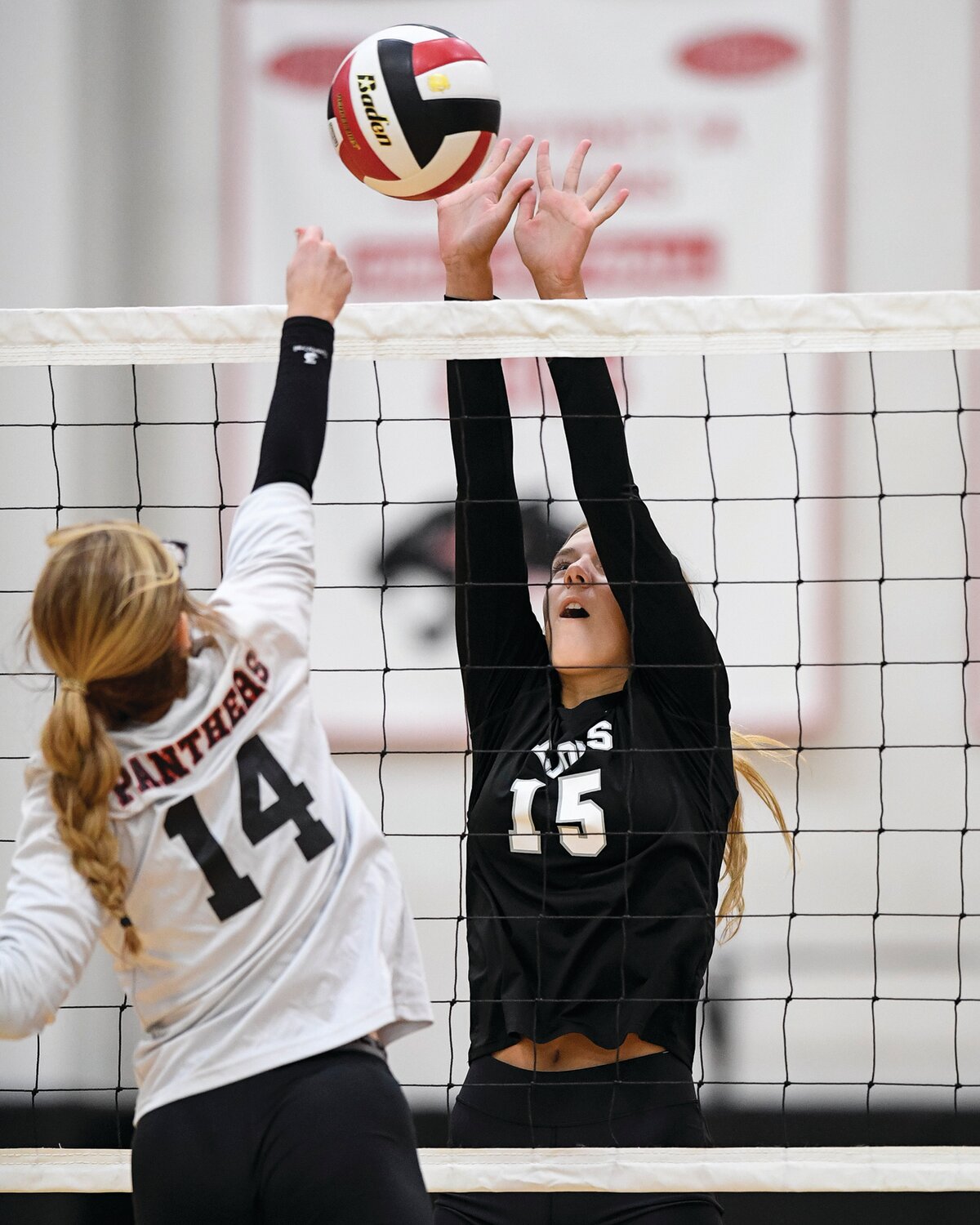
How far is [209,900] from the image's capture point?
5.07ft

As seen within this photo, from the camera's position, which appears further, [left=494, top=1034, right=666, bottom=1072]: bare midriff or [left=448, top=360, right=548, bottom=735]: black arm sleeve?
[left=448, top=360, right=548, bottom=735]: black arm sleeve

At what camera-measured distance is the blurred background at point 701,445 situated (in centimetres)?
385

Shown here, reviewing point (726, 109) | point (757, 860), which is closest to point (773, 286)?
point (726, 109)

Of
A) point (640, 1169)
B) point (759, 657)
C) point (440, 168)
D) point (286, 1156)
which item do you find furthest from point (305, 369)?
point (759, 657)

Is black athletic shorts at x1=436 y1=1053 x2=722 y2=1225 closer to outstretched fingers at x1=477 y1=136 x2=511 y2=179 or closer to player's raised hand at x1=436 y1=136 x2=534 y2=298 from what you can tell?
player's raised hand at x1=436 y1=136 x2=534 y2=298

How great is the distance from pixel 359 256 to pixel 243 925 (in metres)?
2.86

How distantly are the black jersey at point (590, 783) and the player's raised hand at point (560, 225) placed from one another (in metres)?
0.16

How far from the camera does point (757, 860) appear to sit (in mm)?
3918

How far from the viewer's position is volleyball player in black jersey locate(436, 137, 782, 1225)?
6.88ft

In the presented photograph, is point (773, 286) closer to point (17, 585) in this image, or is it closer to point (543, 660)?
point (543, 660)

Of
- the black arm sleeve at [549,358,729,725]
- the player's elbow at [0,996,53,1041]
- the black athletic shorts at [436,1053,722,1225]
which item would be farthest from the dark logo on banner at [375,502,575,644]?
the player's elbow at [0,996,53,1041]

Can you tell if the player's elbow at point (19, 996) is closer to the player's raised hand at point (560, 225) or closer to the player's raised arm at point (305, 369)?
the player's raised arm at point (305, 369)

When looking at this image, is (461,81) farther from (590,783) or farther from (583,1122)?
(583,1122)

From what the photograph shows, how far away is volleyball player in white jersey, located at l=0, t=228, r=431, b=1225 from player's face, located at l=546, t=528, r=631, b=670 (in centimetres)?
72
